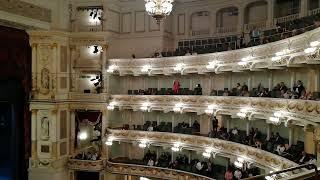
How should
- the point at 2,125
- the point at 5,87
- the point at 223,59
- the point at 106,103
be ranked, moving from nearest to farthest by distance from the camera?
the point at 223,59 → the point at 5,87 → the point at 2,125 → the point at 106,103

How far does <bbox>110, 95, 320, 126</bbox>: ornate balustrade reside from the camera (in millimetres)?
13625

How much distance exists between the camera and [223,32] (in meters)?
27.6

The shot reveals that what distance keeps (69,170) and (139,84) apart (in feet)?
28.0

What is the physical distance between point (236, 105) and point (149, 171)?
8.65 meters

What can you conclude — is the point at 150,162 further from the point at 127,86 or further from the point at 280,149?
the point at 280,149

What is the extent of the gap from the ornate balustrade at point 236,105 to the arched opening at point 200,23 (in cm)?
614

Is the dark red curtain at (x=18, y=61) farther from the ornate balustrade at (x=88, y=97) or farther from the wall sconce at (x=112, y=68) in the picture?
the wall sconce at (x=112, y=68)

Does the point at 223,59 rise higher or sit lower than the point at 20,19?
lower

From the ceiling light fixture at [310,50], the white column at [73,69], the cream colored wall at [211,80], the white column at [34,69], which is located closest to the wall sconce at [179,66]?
the cream colored wall at [211,80]

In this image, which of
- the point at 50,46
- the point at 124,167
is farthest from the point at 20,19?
the point at 124,167

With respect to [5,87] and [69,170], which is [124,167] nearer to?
[69,170]

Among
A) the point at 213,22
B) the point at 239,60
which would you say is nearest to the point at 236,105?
the point at 239,60

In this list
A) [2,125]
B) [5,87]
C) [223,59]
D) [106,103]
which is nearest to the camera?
[223,59]

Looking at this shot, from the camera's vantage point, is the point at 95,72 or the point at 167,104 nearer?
the point at 167,104
